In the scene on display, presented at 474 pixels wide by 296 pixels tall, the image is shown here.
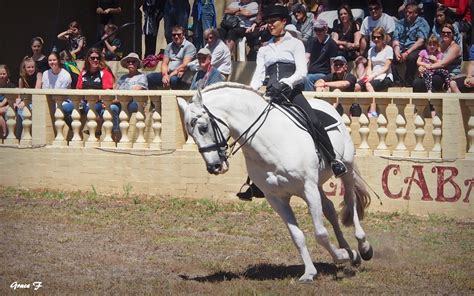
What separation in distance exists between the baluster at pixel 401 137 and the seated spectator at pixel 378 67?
5.09ft

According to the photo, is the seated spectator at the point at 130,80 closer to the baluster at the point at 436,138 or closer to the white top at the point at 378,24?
the white top at the point at 378,24

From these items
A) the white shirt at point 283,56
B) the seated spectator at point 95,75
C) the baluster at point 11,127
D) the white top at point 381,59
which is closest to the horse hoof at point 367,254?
the white shirt at point 283,56

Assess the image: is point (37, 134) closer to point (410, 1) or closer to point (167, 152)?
point (167, 152)

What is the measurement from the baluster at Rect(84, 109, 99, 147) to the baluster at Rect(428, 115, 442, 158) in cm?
547

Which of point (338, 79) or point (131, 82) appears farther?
point (131, 82)

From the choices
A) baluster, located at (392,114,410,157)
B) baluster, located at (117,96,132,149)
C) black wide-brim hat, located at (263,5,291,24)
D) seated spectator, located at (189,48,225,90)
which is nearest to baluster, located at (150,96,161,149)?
baluster, located at (117,96,132,149)

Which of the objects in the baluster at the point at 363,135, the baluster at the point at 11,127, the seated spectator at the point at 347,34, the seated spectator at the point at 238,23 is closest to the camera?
the baluster at the point at 363,135

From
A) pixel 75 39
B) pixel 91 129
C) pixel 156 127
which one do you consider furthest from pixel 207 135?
pixel 75 39

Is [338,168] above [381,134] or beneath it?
above

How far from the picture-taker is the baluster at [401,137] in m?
16.6

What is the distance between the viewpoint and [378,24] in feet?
65.1

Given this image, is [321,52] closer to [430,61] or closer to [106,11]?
[430,61]

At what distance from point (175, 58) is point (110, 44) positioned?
11.4 ft

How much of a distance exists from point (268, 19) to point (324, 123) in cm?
134
